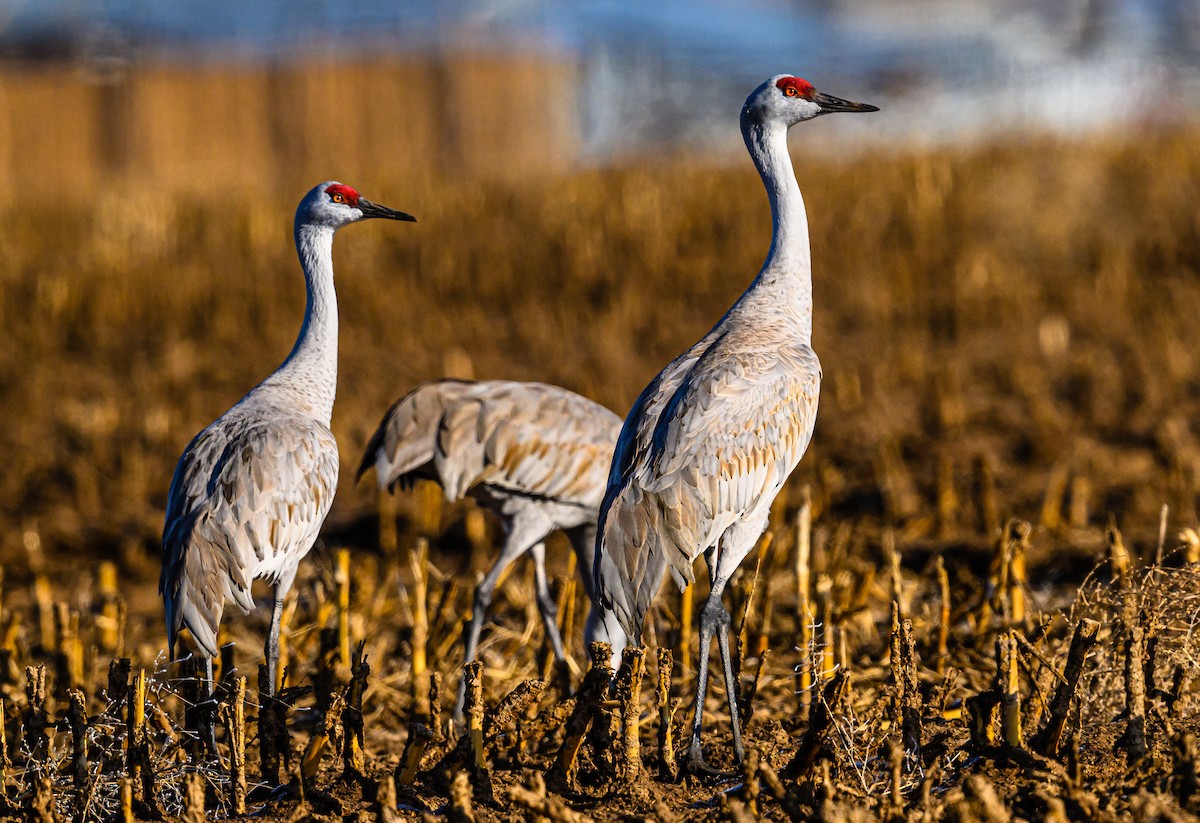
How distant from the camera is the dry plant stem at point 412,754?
12.5 feet

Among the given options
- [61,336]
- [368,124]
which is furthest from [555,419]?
[368,124]

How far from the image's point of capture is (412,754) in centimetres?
383

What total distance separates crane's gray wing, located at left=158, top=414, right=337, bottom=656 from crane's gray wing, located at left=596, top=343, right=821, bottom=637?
1057 mm

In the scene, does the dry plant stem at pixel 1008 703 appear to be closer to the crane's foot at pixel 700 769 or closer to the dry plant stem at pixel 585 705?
the crane's foot at pixel 700 769

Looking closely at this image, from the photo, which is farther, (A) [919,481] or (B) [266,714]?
(A) [919,481]

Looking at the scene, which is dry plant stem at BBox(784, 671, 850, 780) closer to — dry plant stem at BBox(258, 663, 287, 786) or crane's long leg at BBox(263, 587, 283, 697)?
dry plant stem at BBox(258, 663, 287, 786)

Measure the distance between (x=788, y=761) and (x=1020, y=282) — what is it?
24.3ft

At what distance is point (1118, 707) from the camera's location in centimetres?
416

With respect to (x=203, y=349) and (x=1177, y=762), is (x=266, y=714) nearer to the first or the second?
(x=1177, y=762)

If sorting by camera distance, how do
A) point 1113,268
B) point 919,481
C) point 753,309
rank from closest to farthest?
point 753,309, point 919,481, point 1113,268

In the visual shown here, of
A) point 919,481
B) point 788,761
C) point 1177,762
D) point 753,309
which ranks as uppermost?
point 753,309

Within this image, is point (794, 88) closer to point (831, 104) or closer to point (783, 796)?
point (831, 104)

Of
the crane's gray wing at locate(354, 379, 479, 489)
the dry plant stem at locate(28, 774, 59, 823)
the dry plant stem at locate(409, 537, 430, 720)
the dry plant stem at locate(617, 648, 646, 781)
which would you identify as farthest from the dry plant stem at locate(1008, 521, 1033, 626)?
the dry plant stem at locate(28, 774, 59, 823)

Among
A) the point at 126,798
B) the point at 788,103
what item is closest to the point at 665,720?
the point at 126,798
